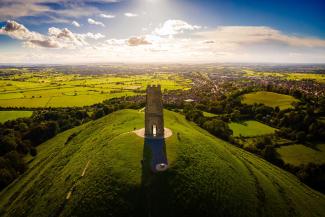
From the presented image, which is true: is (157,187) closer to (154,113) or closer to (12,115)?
(154,113)

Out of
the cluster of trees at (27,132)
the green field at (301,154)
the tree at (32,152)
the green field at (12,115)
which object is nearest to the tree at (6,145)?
the cluster of trees at (27,132)

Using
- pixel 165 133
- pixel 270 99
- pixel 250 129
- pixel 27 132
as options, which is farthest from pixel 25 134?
pixel 270 99

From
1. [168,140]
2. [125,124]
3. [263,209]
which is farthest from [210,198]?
[125,124]

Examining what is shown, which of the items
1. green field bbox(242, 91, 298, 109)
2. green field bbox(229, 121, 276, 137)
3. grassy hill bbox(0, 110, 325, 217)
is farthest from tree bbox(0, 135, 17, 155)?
green field bbox(242, 91, 298, 109)

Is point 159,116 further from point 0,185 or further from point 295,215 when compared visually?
point 0,185

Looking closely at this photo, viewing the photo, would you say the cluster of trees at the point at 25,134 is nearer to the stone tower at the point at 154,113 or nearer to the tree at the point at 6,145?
the tree at the point at 6,145

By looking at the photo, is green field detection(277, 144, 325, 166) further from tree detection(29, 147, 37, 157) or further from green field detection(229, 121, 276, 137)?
tree detection(29, 147, 37, 157)
